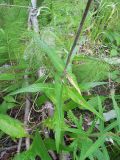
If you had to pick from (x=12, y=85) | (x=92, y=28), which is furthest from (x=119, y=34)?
(x=12, y=85)

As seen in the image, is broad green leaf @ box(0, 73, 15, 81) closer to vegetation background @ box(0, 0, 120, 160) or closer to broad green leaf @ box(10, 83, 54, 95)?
vegetation background @ box(0, 0, 120, 160)

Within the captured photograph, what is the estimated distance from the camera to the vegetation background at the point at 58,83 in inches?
42.9

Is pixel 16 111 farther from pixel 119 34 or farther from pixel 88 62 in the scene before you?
pixel 119 34

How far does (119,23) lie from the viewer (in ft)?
5.87

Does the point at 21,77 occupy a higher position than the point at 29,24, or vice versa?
the point at 29,24

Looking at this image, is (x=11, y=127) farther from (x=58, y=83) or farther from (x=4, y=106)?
(x=58, y=83)

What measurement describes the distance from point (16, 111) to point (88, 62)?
0.38 meters

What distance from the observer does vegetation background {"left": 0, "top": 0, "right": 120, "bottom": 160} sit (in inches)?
42.9

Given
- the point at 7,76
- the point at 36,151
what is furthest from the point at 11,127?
the point at 7,76

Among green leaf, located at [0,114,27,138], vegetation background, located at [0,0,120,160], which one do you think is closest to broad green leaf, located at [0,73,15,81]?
vegetation background, located at [0,0,120,160]

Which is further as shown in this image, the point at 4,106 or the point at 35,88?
the point at 4,106

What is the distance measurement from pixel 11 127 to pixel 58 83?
0.27 meters

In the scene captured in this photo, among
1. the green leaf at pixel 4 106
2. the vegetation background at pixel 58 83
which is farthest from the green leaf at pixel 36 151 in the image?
the green leaf at pixel 4 106

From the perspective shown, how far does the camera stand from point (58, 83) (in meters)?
1.03
